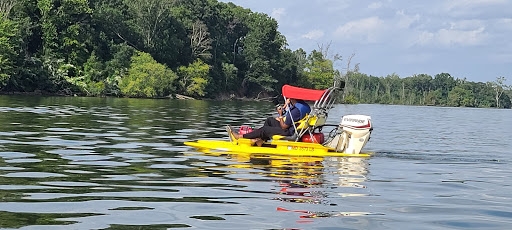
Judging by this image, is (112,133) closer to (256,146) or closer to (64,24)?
(256,146)

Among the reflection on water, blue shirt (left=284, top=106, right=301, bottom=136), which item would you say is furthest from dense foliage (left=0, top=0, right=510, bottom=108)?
the reflection on water

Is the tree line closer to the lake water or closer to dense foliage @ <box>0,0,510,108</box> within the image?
dense foliage @ <box>0,0,510,108</box>

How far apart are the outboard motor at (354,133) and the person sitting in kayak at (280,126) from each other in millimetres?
1124

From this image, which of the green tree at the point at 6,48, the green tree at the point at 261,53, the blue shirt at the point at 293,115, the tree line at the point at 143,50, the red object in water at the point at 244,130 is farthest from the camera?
the green tree at the point at 261,53

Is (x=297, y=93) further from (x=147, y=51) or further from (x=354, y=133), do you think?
(x=147, y=51)

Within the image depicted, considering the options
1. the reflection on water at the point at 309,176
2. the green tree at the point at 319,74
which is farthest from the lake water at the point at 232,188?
the green tree at the point at 319,74

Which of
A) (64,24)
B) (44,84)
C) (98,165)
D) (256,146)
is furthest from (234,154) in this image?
(64,24)

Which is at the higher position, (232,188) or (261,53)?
(261,53)

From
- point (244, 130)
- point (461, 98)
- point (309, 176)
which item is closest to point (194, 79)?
point (244, 130)

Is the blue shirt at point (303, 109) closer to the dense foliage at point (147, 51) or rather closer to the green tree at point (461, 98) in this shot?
the dense foliage at point (147, 51)

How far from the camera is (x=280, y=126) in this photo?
16594 mm

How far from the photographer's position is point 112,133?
19641mm

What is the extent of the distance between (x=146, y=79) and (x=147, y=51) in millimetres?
12328

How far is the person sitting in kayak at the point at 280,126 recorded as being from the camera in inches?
630
